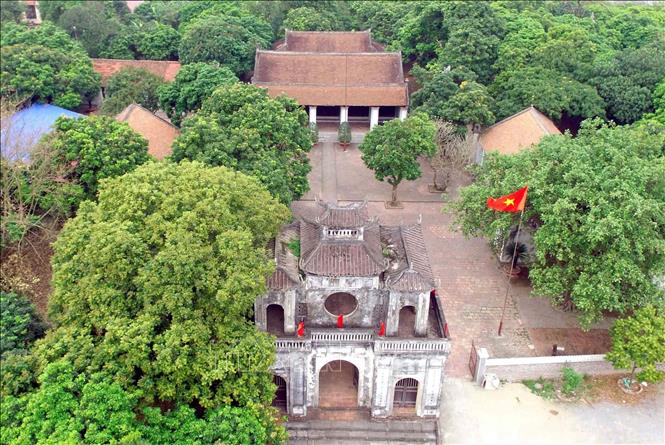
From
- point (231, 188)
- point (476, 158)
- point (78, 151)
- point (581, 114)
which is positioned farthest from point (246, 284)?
point (581, 114)

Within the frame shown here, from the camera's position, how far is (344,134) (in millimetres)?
42156

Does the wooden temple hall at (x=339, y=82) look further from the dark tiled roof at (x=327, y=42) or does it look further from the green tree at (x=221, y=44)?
the green tree at (x=221, y=44)

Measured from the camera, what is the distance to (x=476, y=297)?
1123 inches

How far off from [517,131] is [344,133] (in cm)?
1196

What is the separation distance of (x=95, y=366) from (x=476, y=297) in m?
18.0

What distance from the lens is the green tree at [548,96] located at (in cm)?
3825

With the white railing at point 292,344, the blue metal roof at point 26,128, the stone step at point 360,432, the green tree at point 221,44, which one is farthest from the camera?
the green tree at point 221,44

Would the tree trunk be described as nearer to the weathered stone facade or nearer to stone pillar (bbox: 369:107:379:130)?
stone pillar (bbox: 369:107:379:130)

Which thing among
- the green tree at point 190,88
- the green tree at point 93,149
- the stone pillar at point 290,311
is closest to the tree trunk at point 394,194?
the green tree at point 190,88

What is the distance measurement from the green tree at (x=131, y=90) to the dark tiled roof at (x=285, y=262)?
20.7 meters

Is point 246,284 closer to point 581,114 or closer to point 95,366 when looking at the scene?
point 95,366

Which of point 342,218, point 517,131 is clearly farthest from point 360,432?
point 517,131

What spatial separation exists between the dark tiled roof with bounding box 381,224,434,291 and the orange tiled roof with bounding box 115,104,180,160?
16.4 m

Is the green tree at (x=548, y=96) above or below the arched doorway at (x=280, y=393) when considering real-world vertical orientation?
above
